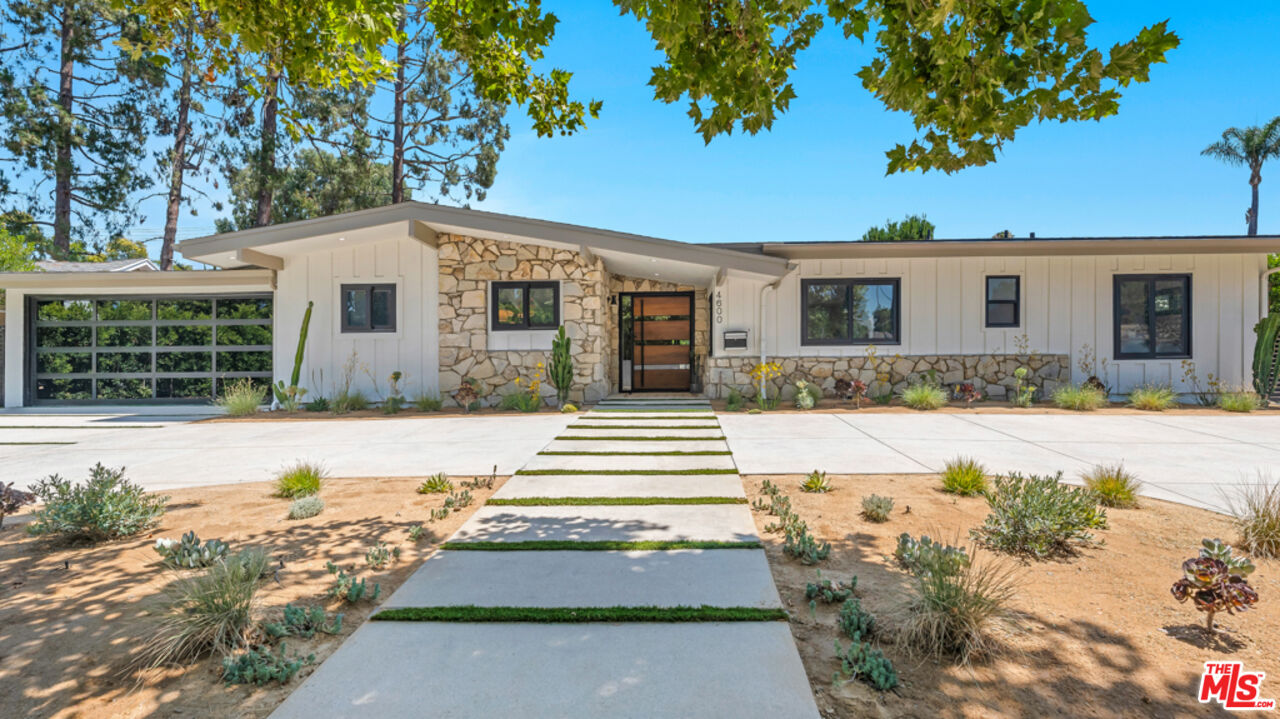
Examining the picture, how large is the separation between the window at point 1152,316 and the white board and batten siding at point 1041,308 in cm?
11

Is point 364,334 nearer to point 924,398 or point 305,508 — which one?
point 305,508

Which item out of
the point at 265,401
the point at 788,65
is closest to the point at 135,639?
the point at 788,65

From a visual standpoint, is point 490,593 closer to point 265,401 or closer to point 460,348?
point 460,348

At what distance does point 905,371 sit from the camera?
1052 cm

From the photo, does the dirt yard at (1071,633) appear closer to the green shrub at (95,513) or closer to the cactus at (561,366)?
the green shrub at (95,513)

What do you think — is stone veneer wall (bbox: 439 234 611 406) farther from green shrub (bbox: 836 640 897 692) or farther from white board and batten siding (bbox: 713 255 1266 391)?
green shrub (bbox: 836 640 897 692)

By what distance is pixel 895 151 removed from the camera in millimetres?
3229

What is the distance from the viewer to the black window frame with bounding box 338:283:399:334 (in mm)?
10391

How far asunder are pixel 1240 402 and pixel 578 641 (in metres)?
11.8

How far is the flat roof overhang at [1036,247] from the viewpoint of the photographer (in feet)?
32.4

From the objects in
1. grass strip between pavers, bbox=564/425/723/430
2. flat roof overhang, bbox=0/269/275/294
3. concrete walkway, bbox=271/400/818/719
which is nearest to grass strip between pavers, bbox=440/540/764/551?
concrete walkway, bbox=271/400/818/719

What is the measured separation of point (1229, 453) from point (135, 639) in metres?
8.42

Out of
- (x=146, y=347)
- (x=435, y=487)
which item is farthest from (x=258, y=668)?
(x=146, y=347)

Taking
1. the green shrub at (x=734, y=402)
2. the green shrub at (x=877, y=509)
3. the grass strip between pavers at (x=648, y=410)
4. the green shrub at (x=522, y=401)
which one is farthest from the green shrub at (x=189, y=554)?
the green shrub at (x=734, y=402)
